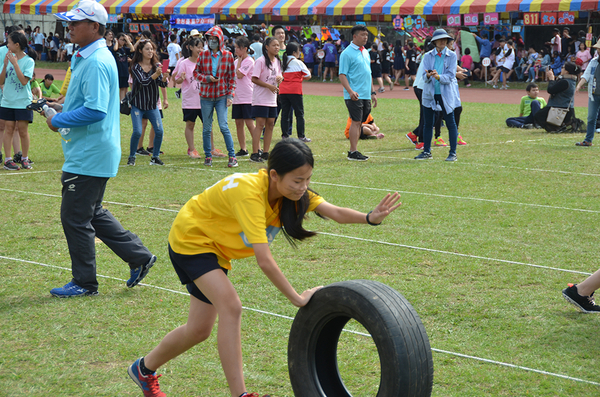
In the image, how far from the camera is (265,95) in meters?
11.2

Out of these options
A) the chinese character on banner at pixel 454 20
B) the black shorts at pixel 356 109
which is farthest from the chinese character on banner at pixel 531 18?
the black shorts at pixel 356 109

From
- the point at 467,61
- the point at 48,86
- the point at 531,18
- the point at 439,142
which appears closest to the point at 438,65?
the point at 439,142

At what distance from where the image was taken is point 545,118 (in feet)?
49.5

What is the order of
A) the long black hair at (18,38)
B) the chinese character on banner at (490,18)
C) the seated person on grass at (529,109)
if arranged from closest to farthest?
the long black hair at (18,38) → the seated person on grass at (529,109) → the chinese character on banner at (490,18)

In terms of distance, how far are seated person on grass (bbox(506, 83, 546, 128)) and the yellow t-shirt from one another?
539 inches

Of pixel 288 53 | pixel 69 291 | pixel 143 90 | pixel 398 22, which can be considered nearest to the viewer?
pixel 69 291

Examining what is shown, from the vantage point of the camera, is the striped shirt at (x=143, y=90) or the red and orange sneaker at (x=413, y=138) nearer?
the striped shirt at (x=143, y=90)

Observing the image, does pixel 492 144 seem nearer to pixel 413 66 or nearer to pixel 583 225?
pixel 583 225

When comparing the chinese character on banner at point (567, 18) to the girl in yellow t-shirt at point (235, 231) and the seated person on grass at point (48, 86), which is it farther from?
the girl in yellow t-shirt at point (235, 231)

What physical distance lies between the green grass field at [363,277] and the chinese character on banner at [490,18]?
19.7m

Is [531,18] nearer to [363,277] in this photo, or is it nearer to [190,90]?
[190,90]

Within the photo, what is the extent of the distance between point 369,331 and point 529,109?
14.4m

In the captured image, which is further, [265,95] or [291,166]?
[265,95]

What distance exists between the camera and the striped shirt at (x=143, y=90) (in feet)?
34.2
